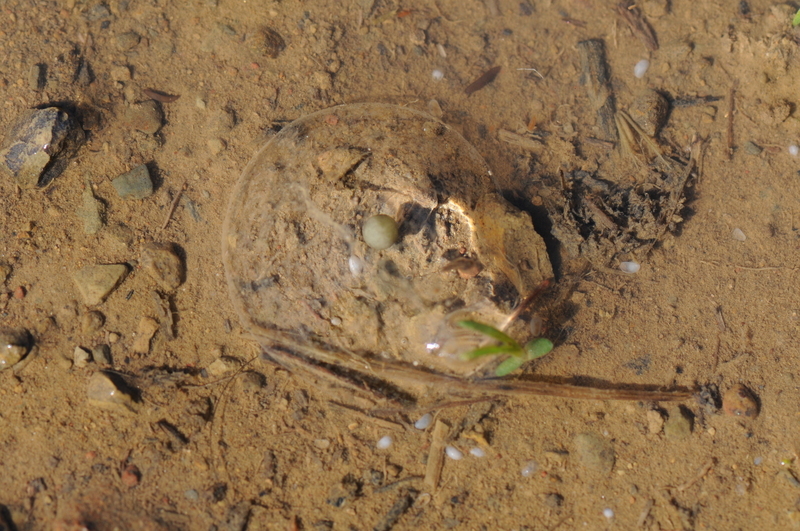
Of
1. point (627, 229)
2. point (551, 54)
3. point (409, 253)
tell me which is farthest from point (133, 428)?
point (551, 54)

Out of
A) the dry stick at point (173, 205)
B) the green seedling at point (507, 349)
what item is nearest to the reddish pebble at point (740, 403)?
the green seedling at point (507, 349)

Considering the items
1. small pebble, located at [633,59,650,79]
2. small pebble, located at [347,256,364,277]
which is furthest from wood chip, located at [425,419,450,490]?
small pebble, located at [633,59,650,79]

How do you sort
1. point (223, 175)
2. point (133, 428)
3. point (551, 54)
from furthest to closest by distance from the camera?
point (551, 54), point (223, 175), point (133, 428)

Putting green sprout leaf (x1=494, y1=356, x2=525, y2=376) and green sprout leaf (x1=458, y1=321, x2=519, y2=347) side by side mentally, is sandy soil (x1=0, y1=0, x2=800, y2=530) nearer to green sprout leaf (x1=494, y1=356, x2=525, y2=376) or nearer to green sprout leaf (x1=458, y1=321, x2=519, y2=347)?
green sprout leaf (x1=494, y1=356, x2=525, y2=376)

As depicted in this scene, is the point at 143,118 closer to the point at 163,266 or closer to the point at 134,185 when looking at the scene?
the point at 134,185

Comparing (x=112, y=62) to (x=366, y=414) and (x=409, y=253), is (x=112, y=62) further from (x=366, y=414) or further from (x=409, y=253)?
(x=366, y=414)
